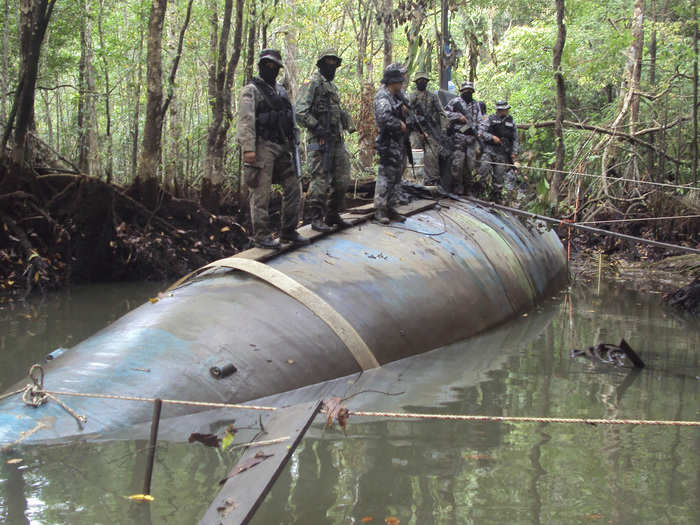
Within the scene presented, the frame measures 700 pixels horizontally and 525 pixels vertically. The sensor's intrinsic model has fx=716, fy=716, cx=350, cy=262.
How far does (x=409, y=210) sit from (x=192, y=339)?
4402 mm

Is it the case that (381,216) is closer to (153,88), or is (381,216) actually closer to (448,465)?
(448,465)

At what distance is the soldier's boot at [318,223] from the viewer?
736 centimetres

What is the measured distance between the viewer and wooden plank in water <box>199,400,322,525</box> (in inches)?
117

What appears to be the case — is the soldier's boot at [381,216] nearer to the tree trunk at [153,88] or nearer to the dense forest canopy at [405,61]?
the tree trunk at [153,88]

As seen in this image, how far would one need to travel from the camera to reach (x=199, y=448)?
4129 mm

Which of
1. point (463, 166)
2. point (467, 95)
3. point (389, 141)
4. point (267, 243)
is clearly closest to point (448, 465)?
point (267, 243)

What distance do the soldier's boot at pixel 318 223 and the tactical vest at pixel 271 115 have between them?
3.28 feet

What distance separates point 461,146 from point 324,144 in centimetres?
385

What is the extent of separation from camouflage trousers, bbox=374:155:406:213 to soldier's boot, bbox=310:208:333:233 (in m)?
0.84

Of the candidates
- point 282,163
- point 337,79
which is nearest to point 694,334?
point 282,163

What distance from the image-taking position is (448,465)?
4.03 meters

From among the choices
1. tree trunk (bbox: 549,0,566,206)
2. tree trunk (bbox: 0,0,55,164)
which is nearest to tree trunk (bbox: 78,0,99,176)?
tree trunk (bbox: 0,0,55,164)

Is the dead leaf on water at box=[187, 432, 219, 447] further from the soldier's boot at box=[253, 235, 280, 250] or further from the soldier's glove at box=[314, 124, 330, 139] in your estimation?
the soldier's glove at box=[314, 124, 330, 139]

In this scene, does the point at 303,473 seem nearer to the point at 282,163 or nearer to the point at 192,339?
the point at 192,339
